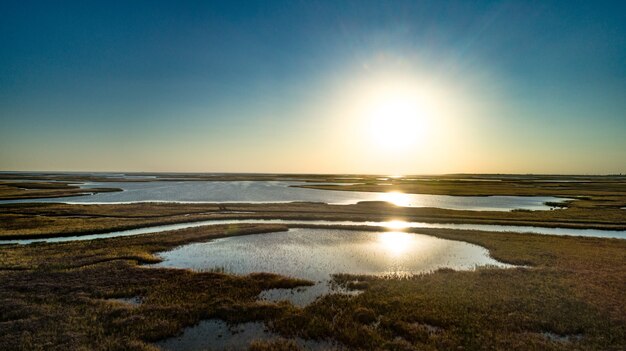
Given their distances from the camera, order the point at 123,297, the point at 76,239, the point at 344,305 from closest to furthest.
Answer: the point at 344,305, the point at 123,297, the point at 76,239

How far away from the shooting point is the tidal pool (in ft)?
72.8

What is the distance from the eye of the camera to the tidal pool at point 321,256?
22.2m

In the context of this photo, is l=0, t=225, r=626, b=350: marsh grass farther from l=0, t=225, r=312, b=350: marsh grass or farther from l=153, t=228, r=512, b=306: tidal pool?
l=153, t=228, r=512, b=306: tidal pool

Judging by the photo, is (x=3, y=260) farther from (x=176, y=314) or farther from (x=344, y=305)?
(x=344, y=305)

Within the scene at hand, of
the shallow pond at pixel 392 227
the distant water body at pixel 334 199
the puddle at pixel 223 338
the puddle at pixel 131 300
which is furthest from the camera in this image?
the distant water body at pixel 334 199

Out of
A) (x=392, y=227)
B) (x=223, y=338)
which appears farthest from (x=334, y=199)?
(x=223, y=338)

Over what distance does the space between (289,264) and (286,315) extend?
9014mm

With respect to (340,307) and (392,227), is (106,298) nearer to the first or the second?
(340,307)

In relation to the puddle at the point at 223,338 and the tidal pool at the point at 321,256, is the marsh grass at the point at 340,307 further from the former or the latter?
the tidal pool at the point at 321,256

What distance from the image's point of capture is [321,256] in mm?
26562

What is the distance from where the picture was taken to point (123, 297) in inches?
688

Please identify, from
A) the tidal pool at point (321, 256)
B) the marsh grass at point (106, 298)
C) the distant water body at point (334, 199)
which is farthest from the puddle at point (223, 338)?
the distant water body at point (334, 199)

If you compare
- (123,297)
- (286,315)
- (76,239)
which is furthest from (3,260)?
(286,315)

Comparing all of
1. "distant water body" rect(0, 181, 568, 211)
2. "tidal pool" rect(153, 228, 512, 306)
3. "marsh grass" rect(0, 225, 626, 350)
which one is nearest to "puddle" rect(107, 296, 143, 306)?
"marsh grass" rect(0, 225, 626, 350)
